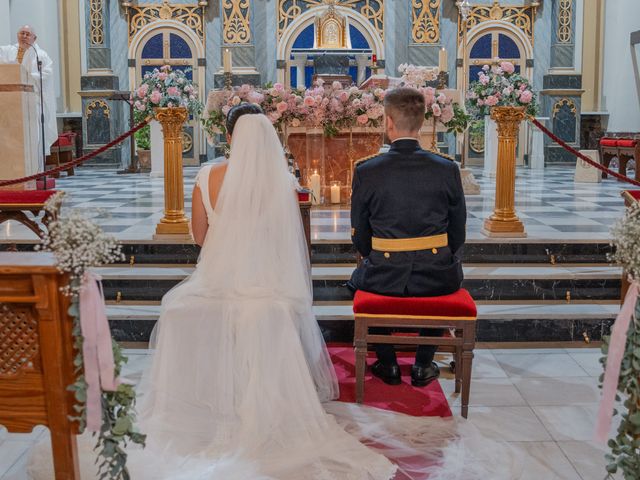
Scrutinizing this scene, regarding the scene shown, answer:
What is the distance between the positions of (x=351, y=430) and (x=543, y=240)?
3.58 meters

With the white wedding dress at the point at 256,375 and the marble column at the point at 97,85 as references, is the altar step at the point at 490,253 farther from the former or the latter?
the marble column at the point at 97,85

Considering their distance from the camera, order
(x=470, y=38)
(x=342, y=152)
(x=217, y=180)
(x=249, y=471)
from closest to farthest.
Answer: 1. (x=249, y=471)
2. (x=217, y=180)
3. (x=342, y=152)
4. (x=470, y=38)

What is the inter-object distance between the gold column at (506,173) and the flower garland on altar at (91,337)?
4730mm

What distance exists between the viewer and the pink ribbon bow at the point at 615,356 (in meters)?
2.73

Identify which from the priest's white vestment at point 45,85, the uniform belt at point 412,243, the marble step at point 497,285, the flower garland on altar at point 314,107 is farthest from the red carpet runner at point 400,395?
the priest's white vestment at point 45,85

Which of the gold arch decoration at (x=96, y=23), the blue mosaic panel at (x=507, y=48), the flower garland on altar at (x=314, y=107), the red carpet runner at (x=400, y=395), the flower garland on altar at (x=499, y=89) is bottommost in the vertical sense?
the red carpet runner at (x=400, y=395)

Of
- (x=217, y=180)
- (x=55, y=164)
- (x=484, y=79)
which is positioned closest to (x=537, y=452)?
(x=217, y=180)

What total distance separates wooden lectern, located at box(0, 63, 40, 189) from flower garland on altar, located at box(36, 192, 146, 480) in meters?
7.57

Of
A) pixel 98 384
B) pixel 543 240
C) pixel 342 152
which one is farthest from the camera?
pixel 342 152

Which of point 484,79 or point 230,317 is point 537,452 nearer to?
point 230,317

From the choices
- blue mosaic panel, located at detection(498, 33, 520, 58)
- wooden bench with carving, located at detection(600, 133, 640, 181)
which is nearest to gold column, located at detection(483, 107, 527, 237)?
wooden bench with carving, located at detection(600, 133, 640, 181)

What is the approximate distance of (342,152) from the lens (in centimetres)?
945

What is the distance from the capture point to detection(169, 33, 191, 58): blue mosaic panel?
1791 centimetres

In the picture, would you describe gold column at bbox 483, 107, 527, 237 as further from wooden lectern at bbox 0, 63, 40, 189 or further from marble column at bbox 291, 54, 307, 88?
marble column at bbox 291, 54, 307, 88
